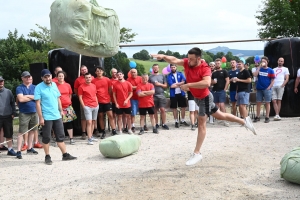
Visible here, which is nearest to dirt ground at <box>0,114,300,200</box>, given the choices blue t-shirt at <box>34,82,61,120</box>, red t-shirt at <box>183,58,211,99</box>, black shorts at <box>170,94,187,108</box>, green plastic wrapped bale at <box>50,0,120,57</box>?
blue t-shirt at <box>34,82,61,120</box>

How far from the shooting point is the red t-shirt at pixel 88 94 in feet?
28.2

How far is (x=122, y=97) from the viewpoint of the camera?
9.25 m

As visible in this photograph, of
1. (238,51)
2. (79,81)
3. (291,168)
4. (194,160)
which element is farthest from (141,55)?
(291,168)

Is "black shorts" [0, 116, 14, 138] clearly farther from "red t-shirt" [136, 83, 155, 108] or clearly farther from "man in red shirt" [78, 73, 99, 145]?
"red t-shirt" [136, 83, 155, 108]

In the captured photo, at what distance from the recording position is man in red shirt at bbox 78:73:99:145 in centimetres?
852

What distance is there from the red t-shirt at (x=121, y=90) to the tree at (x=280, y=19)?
19.4 meters

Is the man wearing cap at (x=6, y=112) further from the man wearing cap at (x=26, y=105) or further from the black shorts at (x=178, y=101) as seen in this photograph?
the black shorts at (x=178, y=101)

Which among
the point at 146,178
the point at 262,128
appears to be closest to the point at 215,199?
the point at 146,178

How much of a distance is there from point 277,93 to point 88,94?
503 cm

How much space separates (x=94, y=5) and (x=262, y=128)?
5.35 metres

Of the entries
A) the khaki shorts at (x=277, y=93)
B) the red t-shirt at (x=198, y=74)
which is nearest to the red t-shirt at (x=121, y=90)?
the red t-shirt at (x=198, y=74)

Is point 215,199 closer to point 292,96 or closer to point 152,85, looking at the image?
point 152,85

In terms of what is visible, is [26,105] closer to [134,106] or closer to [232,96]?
[134,106]

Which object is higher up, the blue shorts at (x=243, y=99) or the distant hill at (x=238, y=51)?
the distant hill at (x=238, y=51)
